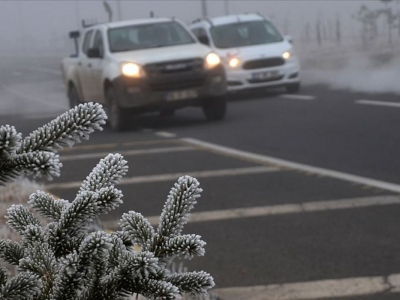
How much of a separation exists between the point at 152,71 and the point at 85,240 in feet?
48.3

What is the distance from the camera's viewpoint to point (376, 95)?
63.7 feet

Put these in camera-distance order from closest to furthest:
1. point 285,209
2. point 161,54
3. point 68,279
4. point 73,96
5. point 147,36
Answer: point 68,279
point 285,209
point 161,54
point 147,36
point 73,96

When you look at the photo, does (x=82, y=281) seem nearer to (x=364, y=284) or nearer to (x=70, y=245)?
(x=70, y=245)

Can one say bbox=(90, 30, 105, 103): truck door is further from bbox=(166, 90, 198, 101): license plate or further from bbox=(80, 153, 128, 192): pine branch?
bbox=(80, 153, 128, 192): pine branch

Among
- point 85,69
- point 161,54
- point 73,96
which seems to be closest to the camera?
point 161,54

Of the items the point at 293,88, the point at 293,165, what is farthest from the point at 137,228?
the point at 293,88

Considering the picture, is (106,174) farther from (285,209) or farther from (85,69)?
(85,69)

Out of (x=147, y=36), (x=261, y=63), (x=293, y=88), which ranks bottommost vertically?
(x=293, y=88)

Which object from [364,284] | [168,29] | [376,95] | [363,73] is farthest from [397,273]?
[363,73]

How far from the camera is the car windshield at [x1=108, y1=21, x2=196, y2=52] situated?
1753cm

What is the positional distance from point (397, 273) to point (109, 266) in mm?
A: 3894

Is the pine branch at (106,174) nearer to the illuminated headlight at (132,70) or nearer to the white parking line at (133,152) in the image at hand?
the white parking line at (133,152)

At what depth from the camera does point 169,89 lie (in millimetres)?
16797

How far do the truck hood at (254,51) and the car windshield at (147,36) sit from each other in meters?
4.19
